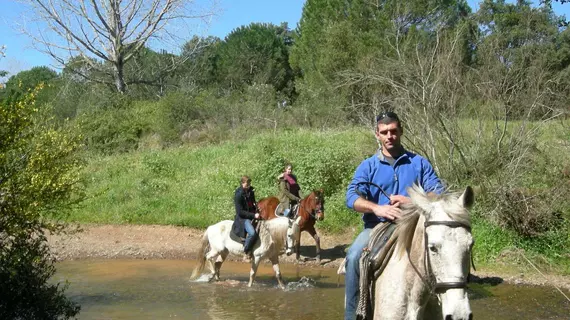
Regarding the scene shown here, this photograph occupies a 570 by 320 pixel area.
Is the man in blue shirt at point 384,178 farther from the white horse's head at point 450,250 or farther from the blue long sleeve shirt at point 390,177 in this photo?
the white horse's head at point 450,250

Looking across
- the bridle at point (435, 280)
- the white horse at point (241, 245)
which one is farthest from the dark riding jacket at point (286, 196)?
the bridle at point (435, 280)

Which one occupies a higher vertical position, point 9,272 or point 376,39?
point 376,39

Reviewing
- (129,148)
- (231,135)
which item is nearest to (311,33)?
(231,135)

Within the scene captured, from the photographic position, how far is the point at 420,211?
427 centimetres

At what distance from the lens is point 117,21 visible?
1468 inches

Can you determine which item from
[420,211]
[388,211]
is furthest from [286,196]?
[420,211]

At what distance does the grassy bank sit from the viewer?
1562cm

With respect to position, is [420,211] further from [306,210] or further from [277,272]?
[306,210]

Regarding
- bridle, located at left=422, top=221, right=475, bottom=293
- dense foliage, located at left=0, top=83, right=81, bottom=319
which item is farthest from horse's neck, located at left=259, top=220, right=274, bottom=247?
bridle, located at left=422, top=221, right=475, bottom=293

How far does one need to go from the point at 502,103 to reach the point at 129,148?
2322 cm

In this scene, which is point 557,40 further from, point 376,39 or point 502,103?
point 502,103

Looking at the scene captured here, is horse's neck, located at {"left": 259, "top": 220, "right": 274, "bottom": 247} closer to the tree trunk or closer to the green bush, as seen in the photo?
the green bush

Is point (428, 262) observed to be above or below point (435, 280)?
above

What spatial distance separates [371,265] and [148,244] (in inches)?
638
